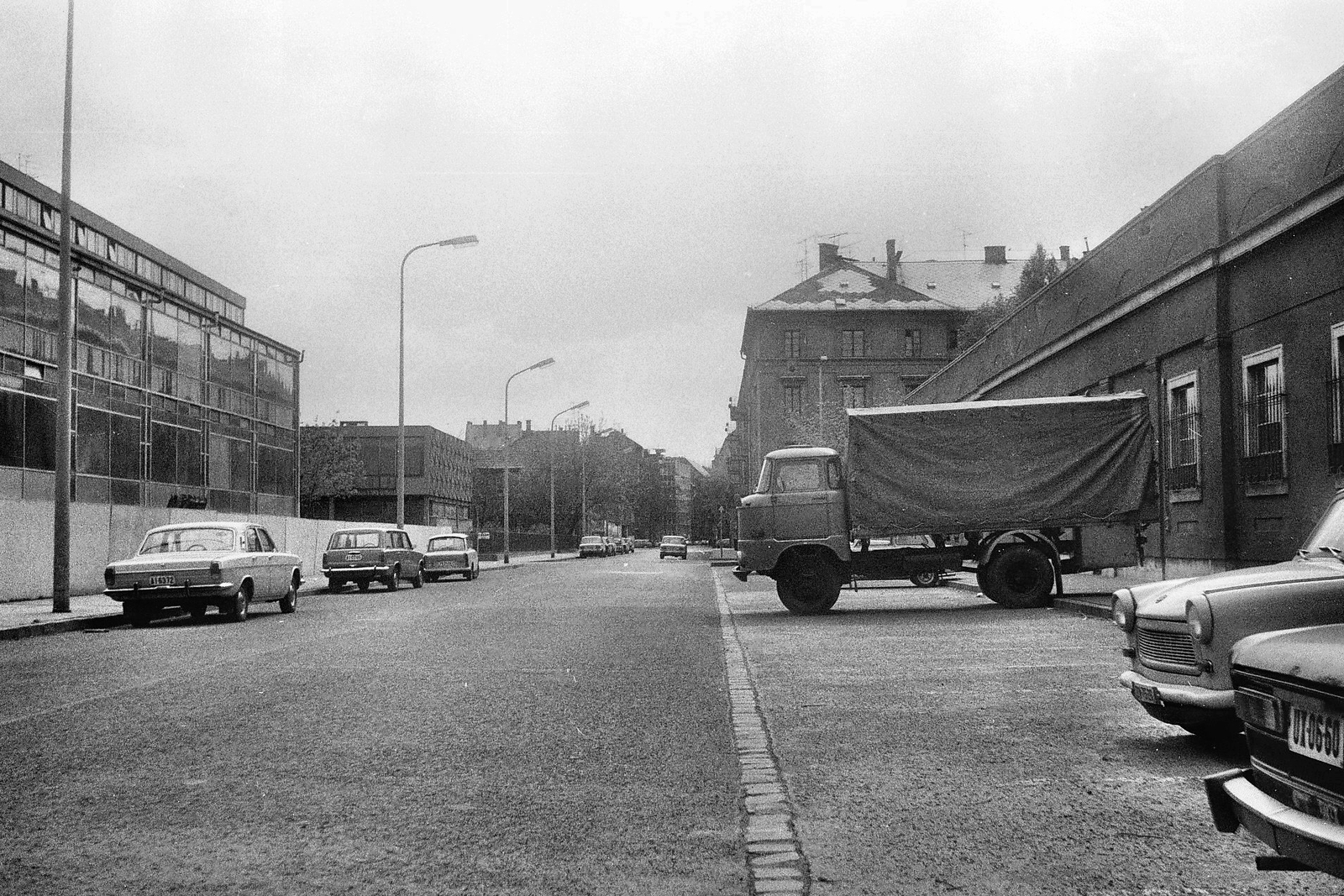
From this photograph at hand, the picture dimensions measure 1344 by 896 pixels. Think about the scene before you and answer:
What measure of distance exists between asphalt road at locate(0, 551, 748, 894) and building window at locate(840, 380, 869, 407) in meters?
66.1

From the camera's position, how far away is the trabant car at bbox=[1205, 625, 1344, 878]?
3.12 m

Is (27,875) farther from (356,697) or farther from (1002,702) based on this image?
(1002,702)

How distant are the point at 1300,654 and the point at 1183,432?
1963cm

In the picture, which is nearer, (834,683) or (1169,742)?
(1169,742)

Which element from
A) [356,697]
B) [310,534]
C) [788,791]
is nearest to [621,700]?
[356,697]

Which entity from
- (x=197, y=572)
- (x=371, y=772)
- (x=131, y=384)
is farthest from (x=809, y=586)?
(x=131, y=384)

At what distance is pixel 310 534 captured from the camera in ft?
131

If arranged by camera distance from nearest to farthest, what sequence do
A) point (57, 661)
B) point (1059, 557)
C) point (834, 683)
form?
point (834, 683), point (57, 661), point (1059, 557)

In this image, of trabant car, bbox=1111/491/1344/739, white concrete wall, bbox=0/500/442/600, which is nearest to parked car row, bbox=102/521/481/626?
white concrete wall, bbox=0/500/442/600

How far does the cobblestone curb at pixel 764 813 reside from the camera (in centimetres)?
424

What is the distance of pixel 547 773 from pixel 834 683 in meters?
4.25

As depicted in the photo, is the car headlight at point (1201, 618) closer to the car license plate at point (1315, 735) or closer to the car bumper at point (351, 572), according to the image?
the car license plate at point (1315, 735)

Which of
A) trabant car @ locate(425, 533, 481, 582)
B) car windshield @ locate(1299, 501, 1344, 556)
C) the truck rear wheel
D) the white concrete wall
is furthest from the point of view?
Result: trabant car @ locate(425, 533, 481, 582)

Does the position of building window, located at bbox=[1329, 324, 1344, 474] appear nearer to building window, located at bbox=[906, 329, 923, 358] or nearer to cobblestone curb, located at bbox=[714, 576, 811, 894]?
cobblestone curb, located at bbox=[714, 576, 811, 894]
